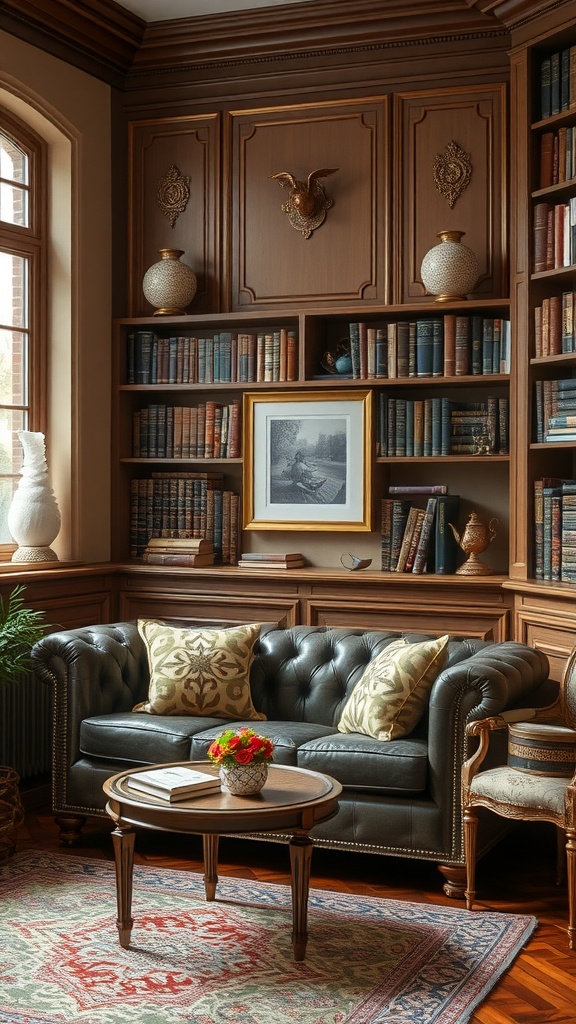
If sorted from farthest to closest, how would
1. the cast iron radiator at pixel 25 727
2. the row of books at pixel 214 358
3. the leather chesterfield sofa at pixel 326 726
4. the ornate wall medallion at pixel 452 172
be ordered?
the row of books at pixel 214 358, the ornate wall medallion at pixel 452 172, the cast iron radiator at pixel 25 727, the leather chesterfield sofa at pixel 326 726

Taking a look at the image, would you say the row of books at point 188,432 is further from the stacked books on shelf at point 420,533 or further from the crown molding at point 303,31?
the crown molding at point 303,31

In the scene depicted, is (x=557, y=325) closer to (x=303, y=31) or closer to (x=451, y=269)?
(x=451, y=269)

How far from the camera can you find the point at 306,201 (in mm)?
5488

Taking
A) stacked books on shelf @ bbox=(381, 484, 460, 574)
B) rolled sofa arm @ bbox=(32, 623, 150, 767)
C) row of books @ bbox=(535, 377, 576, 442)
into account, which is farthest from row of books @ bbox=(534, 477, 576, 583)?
rolled sofa arm @ bbox=(32, 623, 150, 767)

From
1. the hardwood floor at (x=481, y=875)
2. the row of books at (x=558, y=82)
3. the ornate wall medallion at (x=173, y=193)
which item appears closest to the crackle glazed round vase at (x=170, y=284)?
the ornate wall medallion at (x=173, y=193)

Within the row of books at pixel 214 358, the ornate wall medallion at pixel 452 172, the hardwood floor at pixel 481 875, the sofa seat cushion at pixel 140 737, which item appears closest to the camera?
the hardwood floor at pixel 481 875

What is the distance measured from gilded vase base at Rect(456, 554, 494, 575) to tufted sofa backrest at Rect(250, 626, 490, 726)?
1.82ft

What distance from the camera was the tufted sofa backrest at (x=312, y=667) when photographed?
4.59 metres

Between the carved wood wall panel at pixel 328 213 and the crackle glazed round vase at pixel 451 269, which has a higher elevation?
the carved wood wall panel at pixel 328 213

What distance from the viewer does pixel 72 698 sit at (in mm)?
4539

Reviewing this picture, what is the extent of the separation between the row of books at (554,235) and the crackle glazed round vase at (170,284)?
1.69m

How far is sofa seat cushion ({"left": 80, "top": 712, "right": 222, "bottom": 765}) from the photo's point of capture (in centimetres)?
432

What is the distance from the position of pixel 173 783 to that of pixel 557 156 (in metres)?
3.07

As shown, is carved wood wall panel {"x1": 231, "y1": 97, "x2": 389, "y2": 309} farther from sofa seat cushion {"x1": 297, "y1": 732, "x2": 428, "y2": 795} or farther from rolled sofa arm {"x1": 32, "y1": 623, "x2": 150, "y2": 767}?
sofa seat cushion {"x1": 297, "y1": 732, "x2": 428, "y2": 795}
